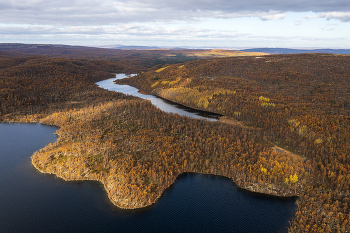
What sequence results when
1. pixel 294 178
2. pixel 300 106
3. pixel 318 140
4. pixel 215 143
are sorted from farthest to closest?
pixel 300 106 → pixel 215 143 → pixel 318 140 → pixel 294 178

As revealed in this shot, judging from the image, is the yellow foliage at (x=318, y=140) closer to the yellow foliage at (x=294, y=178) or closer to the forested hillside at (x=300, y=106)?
the forested hillside at (x=300, y=106)

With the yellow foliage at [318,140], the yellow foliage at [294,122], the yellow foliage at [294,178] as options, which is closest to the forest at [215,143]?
the yellow foliage at [294,178]

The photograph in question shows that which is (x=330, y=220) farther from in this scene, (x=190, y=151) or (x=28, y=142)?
(x=28, y=142)

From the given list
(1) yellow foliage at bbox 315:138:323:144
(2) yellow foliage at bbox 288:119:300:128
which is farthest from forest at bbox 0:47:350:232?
(1) yellow foliage at bbox 315:138:323:144

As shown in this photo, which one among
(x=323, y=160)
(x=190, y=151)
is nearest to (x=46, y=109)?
(x=190, y=151)

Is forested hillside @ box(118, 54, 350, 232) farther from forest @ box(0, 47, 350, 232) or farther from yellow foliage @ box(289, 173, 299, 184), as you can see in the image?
yellow foliage @ box(289, 173, 299, 184)

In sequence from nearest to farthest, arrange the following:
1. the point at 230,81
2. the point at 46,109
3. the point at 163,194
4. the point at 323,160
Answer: the point at 163,194 < the point at 323,160 < the point at 46,109 < the point at 230,81

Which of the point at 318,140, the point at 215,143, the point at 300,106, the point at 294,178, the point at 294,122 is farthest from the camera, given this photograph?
the point at 300,106

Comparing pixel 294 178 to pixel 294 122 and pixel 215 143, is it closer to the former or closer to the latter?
pixel 215 143

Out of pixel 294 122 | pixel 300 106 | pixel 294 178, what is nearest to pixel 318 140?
pixel 294 122
